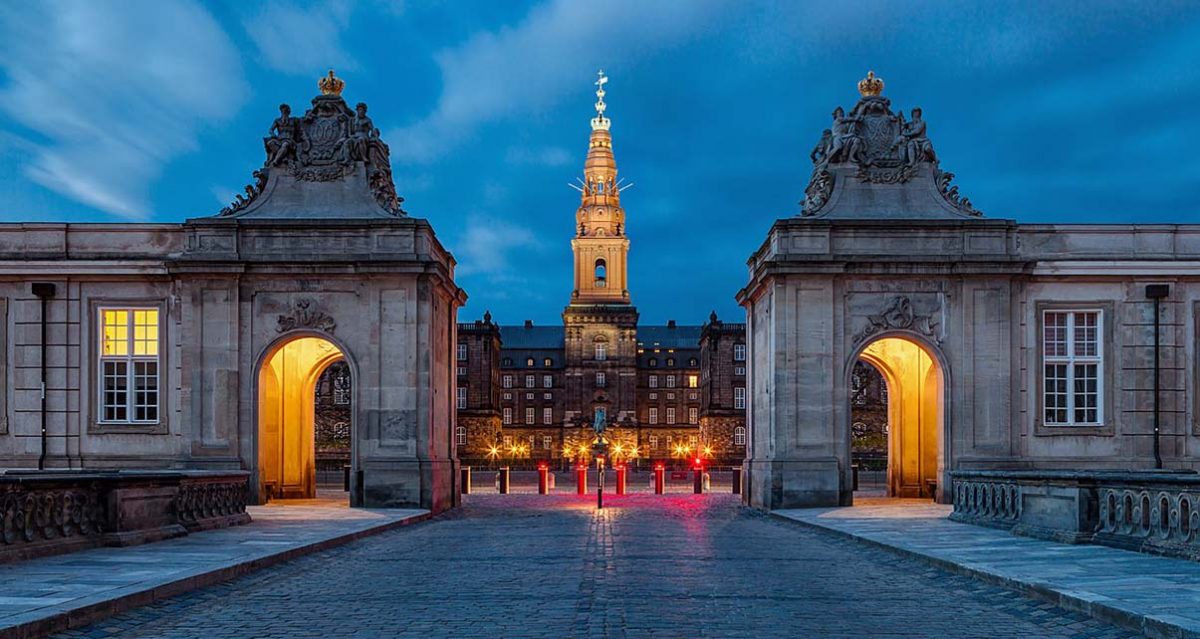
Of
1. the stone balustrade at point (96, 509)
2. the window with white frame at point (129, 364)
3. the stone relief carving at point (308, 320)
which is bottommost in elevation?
the stone balustrade at point (96, 509)

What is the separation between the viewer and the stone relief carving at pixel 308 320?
1189 inches

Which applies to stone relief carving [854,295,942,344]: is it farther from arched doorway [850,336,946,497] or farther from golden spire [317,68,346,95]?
golden spire [317,68,346,95]

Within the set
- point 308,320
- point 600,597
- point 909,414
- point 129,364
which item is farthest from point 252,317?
point 600,597

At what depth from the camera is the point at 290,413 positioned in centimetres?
3359

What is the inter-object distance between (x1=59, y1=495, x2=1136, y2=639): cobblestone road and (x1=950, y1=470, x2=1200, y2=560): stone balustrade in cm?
271

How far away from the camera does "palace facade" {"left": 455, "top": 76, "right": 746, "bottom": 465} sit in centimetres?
11888

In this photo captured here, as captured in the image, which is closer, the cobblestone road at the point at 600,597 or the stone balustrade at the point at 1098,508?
the cobblestone road at the point at 600,597

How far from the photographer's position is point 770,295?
3106 cm

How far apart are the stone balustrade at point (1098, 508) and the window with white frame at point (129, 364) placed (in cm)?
2008

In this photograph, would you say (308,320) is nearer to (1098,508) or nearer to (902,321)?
(902,321)

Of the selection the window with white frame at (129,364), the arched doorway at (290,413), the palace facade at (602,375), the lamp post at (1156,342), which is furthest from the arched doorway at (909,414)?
the palace facade at (602,375)

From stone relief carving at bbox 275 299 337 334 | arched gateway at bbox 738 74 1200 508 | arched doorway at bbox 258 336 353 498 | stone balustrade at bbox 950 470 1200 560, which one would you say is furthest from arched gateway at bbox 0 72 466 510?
stone balustrade at bbox 950 470 1200 560

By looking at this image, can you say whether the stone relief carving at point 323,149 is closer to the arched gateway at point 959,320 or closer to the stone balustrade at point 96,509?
the arched gateway at point 959,320

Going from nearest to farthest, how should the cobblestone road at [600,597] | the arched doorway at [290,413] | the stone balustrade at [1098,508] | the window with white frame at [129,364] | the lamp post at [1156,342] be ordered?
the cobblestone road at [600,597] → the stone balustrade at [1098,508] → the lamp post at [1156,342] → the window with white frame at [129,364] → the arched doorway at [290,413]
